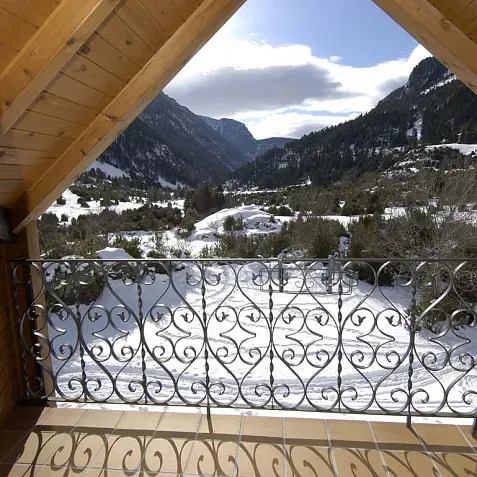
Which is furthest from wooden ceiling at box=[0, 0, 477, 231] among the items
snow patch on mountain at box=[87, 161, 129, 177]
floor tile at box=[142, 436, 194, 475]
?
snow patch on mountain at box=[87, 161, 129, 177]

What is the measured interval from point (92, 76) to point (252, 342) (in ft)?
14.5

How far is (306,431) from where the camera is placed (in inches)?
67.8

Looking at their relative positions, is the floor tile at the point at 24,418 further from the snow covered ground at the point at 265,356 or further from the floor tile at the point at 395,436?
the floor tile at the point at 395,436

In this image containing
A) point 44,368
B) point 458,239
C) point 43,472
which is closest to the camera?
point 43,472

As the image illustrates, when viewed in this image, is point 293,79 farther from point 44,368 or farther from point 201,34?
point 44,368

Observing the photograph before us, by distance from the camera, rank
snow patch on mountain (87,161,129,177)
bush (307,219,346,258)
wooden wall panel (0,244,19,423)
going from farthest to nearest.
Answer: snow patch on mountain (87,161,129,177)
bush (307,219,346,258)
wooden wall panel (0,244,19,423)

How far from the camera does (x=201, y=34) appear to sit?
5.07 feet

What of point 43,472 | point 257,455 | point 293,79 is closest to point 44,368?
point 43,472

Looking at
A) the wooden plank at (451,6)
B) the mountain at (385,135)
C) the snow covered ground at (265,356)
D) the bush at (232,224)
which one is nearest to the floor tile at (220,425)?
the snow covered ground at (265,356)

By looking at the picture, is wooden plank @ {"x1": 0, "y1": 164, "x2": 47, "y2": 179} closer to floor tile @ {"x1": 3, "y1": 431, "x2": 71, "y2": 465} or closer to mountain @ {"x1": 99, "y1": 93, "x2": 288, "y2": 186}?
floor tile @ {"x1": 3, "y1": 431, "x2": 71, "y2": 465}

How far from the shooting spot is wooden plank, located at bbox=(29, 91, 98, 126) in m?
1.42

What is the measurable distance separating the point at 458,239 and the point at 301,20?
6024mm

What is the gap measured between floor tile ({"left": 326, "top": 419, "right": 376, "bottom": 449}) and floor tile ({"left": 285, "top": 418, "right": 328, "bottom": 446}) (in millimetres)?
41

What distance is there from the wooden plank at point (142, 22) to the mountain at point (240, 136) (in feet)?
220
